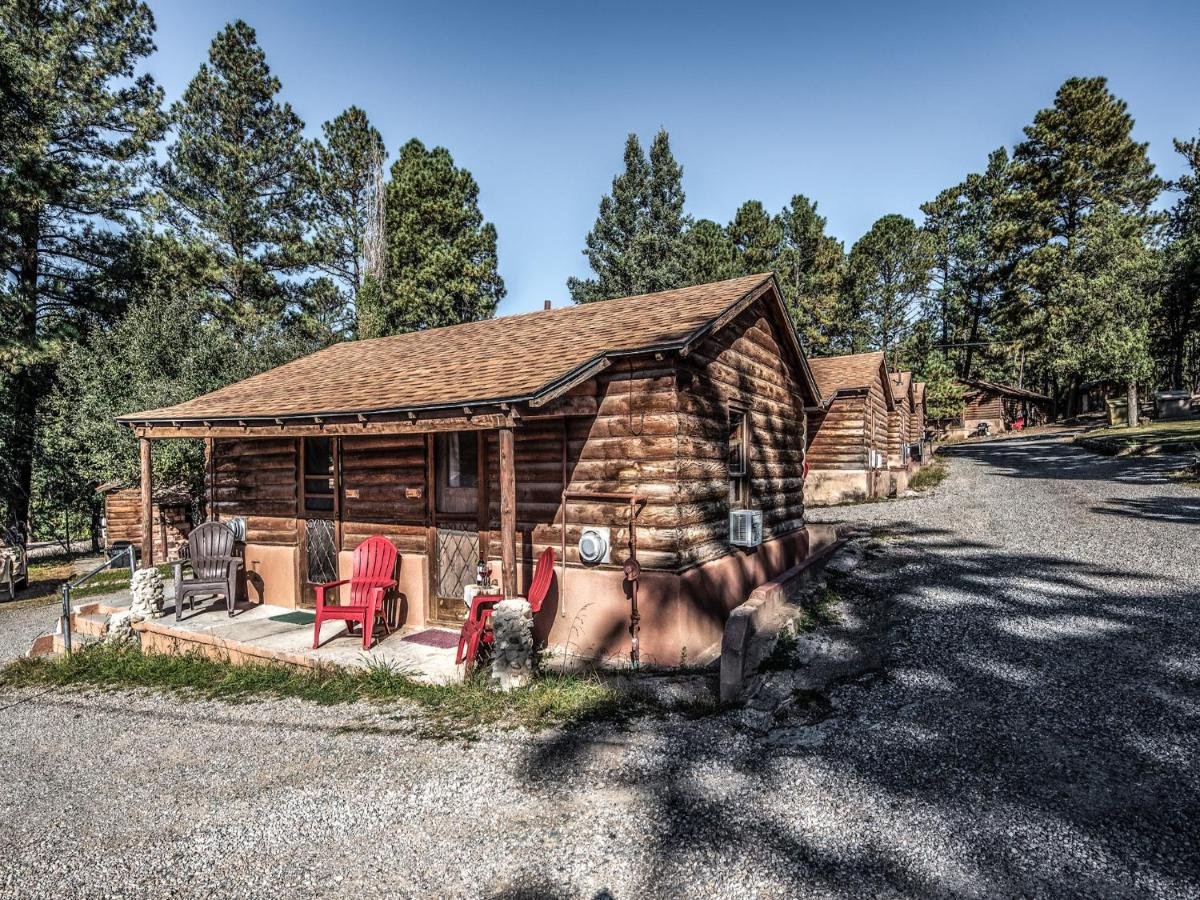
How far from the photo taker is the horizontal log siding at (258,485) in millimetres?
9211

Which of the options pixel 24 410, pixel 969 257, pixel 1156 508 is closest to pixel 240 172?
pixel 24 410

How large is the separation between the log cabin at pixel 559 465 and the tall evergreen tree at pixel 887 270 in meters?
36.4

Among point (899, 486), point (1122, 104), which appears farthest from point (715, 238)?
point (1122, 104)

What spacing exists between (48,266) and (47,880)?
80.4ft

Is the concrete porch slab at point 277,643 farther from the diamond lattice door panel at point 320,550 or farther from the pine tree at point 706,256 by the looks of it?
the pine tree at point 706,256

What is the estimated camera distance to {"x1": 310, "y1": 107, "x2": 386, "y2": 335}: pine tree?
90.4 feet

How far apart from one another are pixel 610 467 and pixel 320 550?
4.93m

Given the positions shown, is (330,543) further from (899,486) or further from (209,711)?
(899,486)

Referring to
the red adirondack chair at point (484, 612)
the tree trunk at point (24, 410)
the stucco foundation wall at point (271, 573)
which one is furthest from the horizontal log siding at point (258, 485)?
the tree trunk at point (24, 410)

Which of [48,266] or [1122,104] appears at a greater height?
[1122,104]

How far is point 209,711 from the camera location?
6.11 metres

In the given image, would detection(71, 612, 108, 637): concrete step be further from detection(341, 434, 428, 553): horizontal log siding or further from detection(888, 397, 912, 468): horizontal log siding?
detection(888, 397, 912, 468): horizontal log siding

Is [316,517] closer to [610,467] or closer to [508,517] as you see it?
[508,517]

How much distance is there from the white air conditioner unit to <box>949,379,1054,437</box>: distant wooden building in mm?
41137
